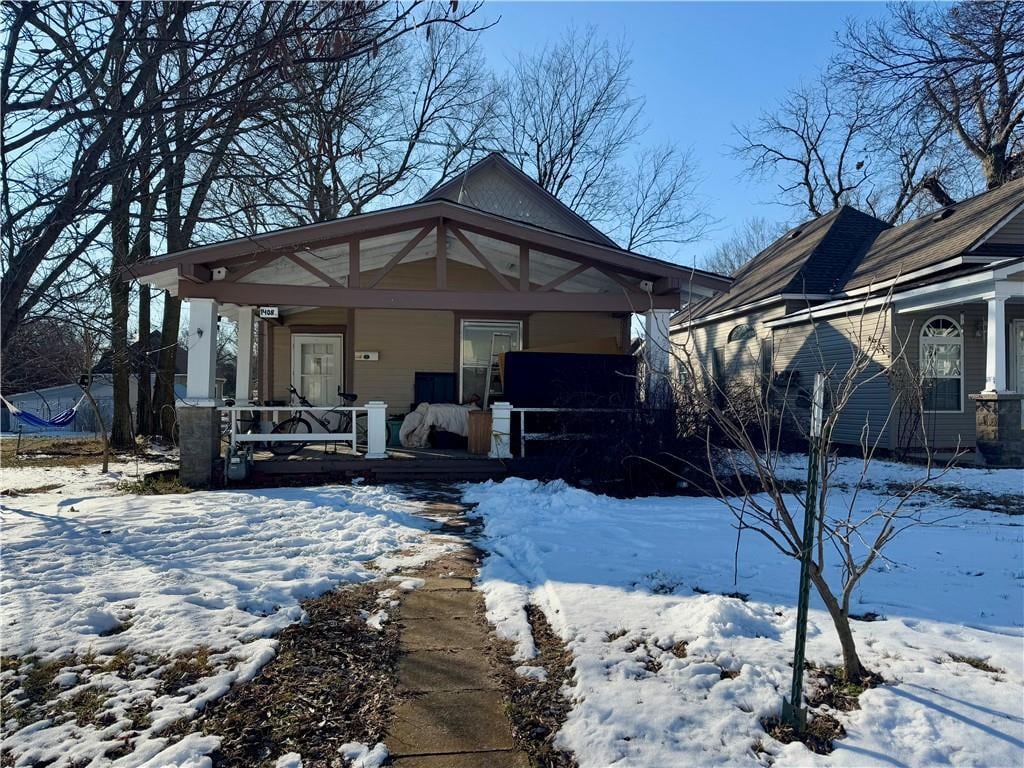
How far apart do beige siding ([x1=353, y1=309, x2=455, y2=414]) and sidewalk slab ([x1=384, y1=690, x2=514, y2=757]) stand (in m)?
9.87

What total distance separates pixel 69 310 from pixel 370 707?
4493mm

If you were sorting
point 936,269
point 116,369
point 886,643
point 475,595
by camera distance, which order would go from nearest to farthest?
point 886,643, point 475,595, point 936,269, point 116,369

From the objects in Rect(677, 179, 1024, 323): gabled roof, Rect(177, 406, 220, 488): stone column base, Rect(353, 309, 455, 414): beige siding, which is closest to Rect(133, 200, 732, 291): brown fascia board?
Rect(677, 179, 1024, 323): gabled roof

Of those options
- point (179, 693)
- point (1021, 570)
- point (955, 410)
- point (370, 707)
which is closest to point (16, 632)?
point (179, 693)

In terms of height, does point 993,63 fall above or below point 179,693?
above

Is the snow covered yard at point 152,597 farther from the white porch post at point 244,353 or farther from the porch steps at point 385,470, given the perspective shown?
the white porch post at point 244,353

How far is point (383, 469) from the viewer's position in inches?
361

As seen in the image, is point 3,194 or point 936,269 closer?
point 3,194

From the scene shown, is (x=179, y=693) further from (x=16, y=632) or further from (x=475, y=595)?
(x=475, y=595)

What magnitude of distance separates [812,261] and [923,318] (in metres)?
3.85

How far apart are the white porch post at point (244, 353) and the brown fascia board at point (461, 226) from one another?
2950 mm

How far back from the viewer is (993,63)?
41.6 ft

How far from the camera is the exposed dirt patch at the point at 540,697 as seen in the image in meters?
2.57

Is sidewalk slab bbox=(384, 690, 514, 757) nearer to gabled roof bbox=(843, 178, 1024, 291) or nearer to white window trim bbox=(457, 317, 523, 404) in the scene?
white window trim bbox=(457, 317, 523, 404)
